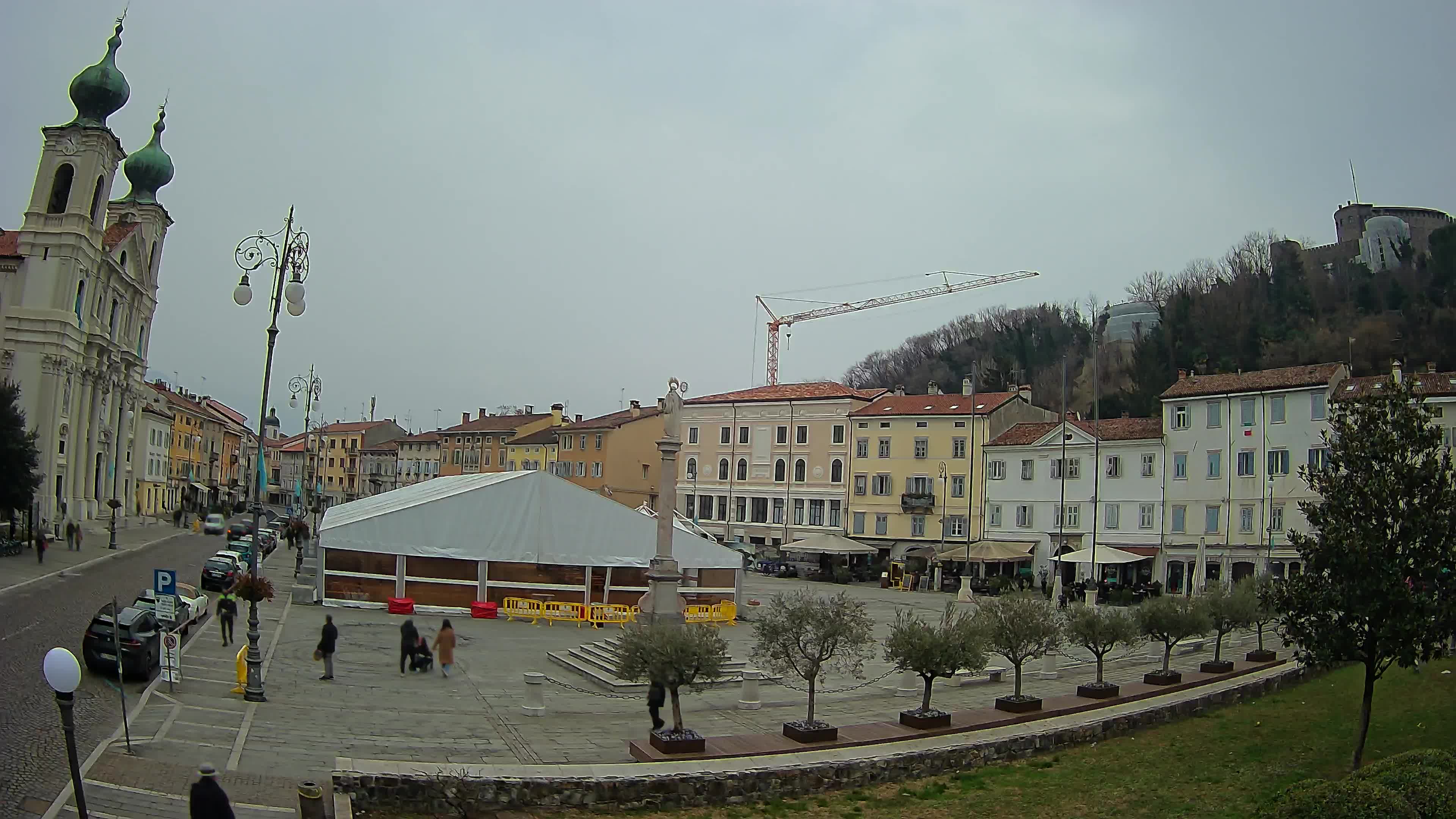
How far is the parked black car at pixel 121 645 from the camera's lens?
18.6m

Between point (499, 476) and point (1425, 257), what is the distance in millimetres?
83997

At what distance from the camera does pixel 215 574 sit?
35.2 metres

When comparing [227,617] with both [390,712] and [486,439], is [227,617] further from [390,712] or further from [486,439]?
[486,439]

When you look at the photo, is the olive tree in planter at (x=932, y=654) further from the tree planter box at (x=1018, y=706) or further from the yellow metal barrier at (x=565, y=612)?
the yellow metal barrier at (x=565, y=612)

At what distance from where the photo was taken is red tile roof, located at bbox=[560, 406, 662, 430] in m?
78.5

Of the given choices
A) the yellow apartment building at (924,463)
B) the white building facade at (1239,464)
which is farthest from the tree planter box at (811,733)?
the yellow apartment building at (924,463)

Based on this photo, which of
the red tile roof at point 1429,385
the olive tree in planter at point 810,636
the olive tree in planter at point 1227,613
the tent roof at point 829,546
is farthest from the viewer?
the tent roof at point 829,546

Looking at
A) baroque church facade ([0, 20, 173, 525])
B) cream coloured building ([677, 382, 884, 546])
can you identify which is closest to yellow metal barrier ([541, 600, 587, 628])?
cream coloured building ([677, 382, 884, 546])

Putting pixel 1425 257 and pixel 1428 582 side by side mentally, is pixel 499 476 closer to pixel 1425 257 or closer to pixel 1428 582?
pixel 1428 582

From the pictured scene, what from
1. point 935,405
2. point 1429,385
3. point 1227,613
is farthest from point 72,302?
point 1429,385

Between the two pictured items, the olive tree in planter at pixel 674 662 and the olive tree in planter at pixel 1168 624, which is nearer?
the olive tree in planter at pixel 674 662

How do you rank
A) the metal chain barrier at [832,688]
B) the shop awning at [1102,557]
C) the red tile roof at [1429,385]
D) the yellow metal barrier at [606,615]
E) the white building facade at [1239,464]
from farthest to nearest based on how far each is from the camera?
the white building facade at [1239,464] → the shop awning at [1102,557] → the red tile roof at [1429,385] → the yellow metal barrier at [606,615] → the metal chain barrier at [832,688]

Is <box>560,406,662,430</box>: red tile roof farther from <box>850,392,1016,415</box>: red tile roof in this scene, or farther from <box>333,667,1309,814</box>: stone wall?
<box>333,667,1309,814</box>: stone wall

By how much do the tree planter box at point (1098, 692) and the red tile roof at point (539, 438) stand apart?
6805 cm
